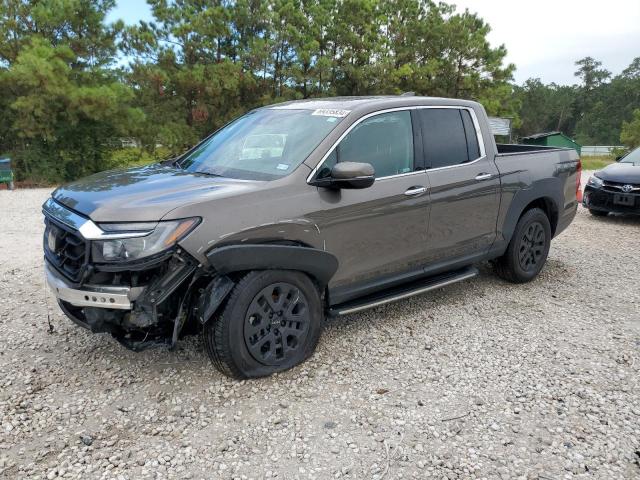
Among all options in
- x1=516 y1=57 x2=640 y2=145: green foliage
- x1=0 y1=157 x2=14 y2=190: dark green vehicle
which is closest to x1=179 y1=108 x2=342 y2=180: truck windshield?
x1=0 y1=157 x2=14 y2=190: dark green vehicle

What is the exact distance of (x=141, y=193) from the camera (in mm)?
3141

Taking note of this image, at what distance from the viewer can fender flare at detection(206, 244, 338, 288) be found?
298 cm

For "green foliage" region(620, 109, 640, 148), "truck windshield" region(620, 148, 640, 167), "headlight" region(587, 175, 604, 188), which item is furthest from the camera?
"green foliage" region(620, 109, 640, 148)

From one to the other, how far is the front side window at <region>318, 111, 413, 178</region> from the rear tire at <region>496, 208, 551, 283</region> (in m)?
1.71

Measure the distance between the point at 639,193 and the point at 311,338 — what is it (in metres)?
7.52

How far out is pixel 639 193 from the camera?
862cm

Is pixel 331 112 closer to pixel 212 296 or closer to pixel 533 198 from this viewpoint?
pixel 212 296

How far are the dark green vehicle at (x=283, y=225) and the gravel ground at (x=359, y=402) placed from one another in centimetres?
36

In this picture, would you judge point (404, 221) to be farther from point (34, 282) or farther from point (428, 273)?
point (34, 282)

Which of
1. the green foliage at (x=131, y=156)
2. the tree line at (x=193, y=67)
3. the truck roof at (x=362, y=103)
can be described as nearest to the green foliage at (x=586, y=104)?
the tree line at (x=193, y=67)

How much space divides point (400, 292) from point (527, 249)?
1.97 m

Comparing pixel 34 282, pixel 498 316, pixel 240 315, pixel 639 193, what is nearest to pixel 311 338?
pixel 240 315

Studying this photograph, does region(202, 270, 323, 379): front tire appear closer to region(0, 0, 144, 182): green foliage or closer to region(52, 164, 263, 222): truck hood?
region(52, 164, 263, 222): truck hood

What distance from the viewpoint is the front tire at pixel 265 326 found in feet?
10.2
